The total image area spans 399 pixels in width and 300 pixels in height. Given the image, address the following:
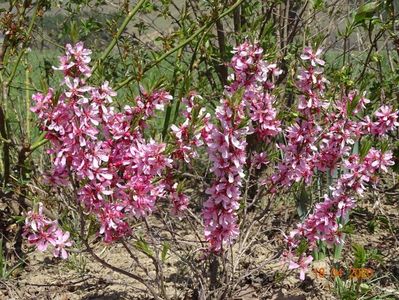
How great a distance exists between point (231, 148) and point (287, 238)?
0.73 metres

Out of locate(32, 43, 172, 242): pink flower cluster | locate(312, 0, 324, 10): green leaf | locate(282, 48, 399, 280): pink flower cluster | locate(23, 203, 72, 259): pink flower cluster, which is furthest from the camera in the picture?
locate(312, 0, 324, 10): green leaf

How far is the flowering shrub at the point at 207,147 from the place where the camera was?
223 cm

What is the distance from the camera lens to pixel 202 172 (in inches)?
182

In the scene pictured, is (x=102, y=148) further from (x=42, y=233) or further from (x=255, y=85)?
(x=255, y=85)

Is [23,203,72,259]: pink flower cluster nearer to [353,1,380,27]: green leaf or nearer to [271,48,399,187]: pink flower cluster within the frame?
[271,48,399,187]: pink flower cluster

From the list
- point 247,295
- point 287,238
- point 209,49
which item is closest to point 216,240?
point 287,238

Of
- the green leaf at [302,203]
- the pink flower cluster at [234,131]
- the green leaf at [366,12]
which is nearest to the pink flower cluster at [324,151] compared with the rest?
the pink flower cluster at [234,131]

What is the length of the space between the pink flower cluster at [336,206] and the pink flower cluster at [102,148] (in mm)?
615

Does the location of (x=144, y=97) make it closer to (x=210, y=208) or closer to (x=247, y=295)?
(x=210, y=208)
